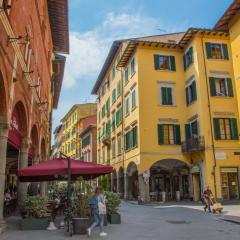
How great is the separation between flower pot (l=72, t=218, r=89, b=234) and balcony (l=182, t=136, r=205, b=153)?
18.2m

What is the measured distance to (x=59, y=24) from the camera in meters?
25.8

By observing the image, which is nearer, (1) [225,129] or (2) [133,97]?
(1) [225,129]

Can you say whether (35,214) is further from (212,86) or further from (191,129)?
(212,86)

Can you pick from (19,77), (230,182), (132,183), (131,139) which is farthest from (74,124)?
(19,77)

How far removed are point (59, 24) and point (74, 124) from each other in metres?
48.0

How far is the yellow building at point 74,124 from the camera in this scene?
70.3 metres

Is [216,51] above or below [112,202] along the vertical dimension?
above

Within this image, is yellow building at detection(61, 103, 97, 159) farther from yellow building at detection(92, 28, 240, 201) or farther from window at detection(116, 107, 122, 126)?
yellow building at detection(92, 28, 240, 201)

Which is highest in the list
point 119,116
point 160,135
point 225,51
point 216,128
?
point 225,51

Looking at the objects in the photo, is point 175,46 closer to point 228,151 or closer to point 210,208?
point 228,151

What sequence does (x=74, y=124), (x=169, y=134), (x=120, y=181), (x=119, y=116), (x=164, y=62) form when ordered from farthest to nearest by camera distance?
(x=74, y=124)
(x=120, y=181)
(x=119, y=116)
(x=164, y=62)
(x=169, y=134)

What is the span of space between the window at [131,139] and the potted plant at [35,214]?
19371 mm

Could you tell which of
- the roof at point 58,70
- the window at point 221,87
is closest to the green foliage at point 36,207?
the window at point 221,87

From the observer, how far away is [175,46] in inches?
1280
